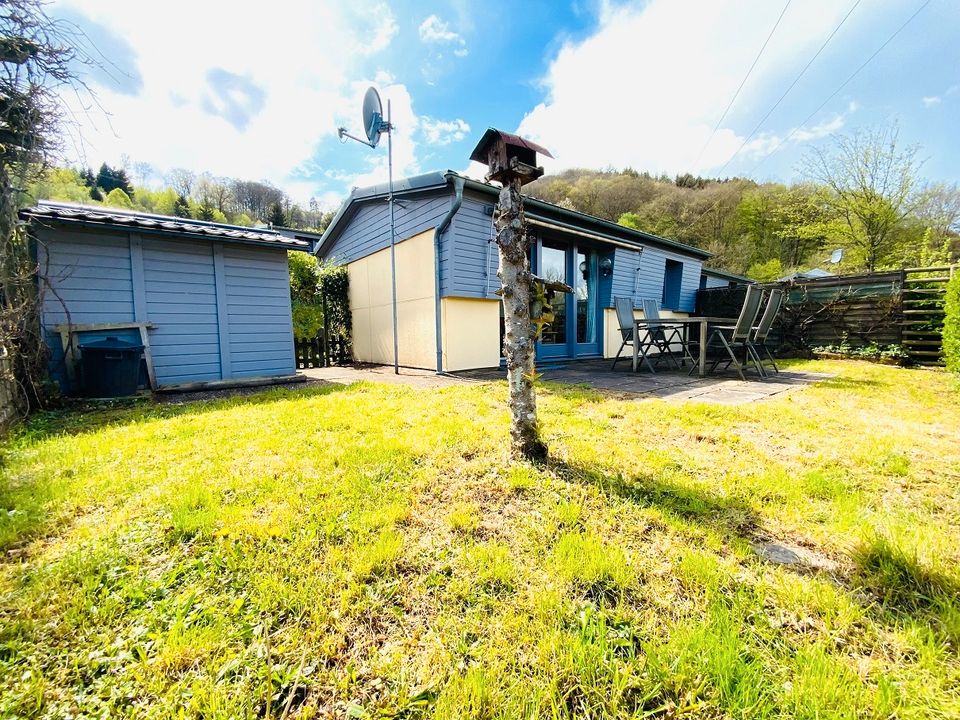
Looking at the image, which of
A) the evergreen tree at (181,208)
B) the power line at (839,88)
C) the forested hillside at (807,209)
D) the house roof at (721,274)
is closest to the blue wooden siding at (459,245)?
the power line at (839,88)

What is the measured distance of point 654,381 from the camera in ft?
17.6

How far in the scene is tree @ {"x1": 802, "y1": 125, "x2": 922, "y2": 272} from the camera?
47.2 feet

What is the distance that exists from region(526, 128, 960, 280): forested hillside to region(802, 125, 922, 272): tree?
33mm

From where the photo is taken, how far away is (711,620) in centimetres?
114

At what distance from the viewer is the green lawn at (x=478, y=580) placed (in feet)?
3.11

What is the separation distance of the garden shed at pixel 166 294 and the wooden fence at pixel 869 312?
10479 mm

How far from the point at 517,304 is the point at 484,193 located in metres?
5.00

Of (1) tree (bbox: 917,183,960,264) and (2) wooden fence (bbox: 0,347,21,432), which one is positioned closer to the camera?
(2) wooden fence (bbox: 0,347,21,432)

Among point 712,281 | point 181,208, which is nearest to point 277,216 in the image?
point 181,208

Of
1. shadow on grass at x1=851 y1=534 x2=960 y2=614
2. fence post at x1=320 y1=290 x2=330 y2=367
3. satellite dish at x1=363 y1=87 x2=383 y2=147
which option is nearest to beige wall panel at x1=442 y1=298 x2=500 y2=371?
satellite dish at x1=363 y1=87 x2=383 y2=147

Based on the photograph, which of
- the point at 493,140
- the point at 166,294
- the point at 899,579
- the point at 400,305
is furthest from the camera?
the point at 400,305

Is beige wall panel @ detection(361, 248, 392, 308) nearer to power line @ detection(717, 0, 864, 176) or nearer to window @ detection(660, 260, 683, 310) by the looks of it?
window @ detection(660, 260, 683, 310)

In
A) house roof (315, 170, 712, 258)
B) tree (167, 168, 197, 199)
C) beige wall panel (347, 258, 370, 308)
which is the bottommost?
beige wall panel (347, 258, 370, 308)

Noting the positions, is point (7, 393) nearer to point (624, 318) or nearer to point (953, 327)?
point (624, 318)
